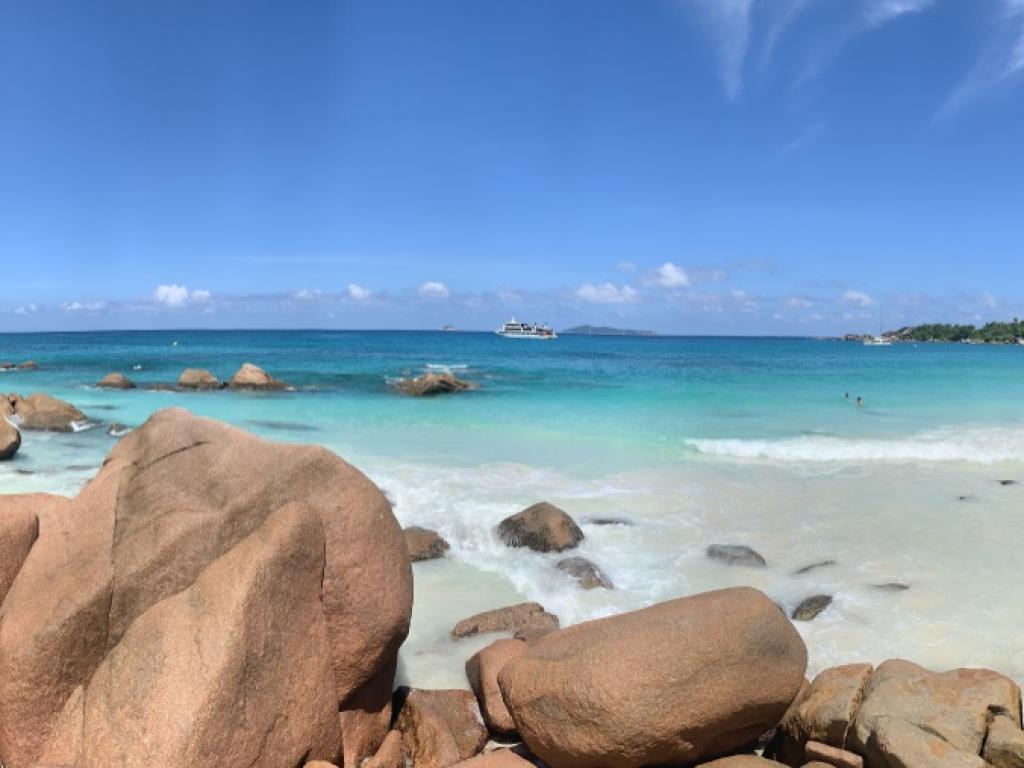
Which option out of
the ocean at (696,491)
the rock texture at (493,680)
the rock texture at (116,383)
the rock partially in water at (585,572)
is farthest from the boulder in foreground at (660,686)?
the rock texture at (116,383)

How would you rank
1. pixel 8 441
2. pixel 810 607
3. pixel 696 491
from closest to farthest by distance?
pixel 810 607 < pixel 696 491 < pixel 8 441

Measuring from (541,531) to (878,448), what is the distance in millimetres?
12494

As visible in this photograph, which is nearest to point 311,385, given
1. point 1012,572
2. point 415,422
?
point 415,422

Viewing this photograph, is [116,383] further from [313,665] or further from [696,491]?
[313,665]

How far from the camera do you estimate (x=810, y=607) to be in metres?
8.16

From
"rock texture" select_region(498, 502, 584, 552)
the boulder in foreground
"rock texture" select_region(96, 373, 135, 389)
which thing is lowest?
"rock texture" select_region(96, 373, 135, 389)

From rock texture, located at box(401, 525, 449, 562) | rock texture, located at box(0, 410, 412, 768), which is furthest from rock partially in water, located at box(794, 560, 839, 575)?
rock texture, located at box(0, 410, 412, 768)

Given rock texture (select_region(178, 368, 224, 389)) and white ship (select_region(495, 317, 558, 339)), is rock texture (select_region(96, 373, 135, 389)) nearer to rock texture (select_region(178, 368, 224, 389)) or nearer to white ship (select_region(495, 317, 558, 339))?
rock texture (select_region(178, 368, 224, 389))

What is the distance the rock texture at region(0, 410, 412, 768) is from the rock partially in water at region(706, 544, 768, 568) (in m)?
5.99

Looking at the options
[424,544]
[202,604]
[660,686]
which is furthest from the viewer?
[424,544]

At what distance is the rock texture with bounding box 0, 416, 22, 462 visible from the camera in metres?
15.7

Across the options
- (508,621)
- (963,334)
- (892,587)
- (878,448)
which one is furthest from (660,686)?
(963,334)

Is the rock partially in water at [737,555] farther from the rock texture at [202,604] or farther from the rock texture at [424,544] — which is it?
the rock texture at [202,604]

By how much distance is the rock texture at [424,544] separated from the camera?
31.8 ft
